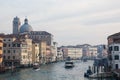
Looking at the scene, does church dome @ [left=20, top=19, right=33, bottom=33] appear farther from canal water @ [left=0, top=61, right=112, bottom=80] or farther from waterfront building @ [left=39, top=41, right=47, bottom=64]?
canal water @ [left=0, top=61, right=112, bottom=80]

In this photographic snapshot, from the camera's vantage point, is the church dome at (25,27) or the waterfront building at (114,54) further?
the church dome at (25,27)

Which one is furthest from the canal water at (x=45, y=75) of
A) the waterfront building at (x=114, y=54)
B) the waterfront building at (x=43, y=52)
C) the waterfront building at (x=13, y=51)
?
the waterfront building at (x=43, y=52)

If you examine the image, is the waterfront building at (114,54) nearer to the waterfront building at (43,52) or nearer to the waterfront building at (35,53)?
the waterfront building at (35,53)

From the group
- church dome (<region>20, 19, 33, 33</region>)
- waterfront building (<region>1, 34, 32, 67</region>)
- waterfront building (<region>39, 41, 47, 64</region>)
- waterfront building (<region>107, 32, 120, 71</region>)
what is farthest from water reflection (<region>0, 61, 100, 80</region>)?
church dome (<region>20, 19, 33, 33</region>)

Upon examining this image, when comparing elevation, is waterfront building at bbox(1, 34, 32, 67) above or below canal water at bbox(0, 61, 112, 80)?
above

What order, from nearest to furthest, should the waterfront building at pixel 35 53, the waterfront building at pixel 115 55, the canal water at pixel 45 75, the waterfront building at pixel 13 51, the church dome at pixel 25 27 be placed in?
the waterfront building at pixel 115 55, the canal water at pixel 45 75, the waterfront building at pixel 13 51, the waterfront building at pixel 35 53, the church dome at pixel 25 27

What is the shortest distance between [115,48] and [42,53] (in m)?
61.5

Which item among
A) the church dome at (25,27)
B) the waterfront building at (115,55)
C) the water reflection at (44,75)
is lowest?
the water reflection at (44,75)

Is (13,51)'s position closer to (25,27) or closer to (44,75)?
(44,75)

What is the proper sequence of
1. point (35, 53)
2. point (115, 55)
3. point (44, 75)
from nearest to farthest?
point (115, 55) → point (44, 75) → point (35, 53)

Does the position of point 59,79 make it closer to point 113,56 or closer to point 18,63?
point 113,56

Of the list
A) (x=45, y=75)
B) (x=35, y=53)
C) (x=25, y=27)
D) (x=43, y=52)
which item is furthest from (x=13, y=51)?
(x=25, y=27)

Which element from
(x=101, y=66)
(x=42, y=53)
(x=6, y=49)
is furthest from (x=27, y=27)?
(x=101, y=66)

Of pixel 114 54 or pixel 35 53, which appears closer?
pixel 114 54
